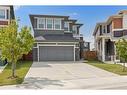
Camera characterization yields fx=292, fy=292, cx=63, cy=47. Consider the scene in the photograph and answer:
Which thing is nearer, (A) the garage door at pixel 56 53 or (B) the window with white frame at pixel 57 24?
(A) the garage door at pixel 56 53

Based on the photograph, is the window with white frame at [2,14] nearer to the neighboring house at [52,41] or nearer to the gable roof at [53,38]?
the neighboring house at [52,41]

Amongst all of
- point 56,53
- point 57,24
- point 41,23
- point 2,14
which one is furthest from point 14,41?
point 57,24

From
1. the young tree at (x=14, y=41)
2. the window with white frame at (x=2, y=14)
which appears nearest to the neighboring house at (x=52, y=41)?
the window with white frame at (x=2, y=14)

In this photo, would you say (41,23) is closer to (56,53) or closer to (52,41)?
(52,41)

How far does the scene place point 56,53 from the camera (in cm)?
3534

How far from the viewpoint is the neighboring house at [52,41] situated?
3494 centimetres

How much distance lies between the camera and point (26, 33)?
1738 centimetres

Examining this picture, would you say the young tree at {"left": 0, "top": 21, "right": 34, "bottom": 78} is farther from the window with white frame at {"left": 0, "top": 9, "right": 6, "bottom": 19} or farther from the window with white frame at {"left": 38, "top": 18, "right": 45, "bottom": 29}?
the window with white frame at {"left": 38, "top": 18, "right": 45, "bottom": 29}

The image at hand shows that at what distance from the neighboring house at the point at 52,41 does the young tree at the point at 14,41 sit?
16.9 meters

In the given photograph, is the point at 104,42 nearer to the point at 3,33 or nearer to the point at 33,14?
the point at 33,14
